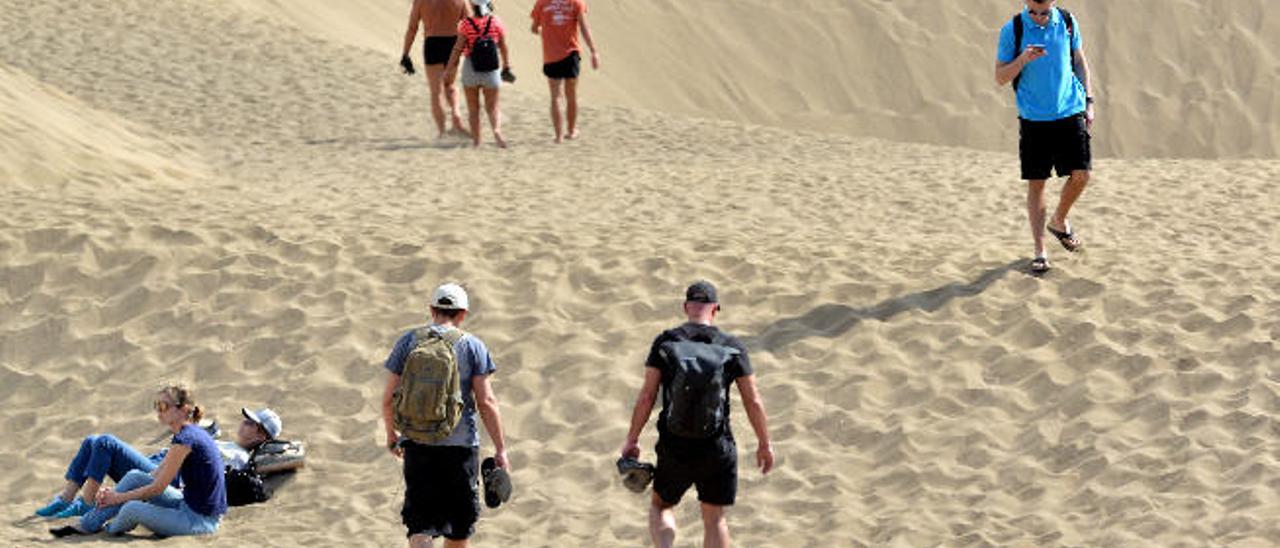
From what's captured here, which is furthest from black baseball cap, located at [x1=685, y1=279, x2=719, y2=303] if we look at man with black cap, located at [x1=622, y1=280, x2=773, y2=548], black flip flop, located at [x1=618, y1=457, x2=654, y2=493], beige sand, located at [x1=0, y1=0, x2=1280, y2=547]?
beige sand, located at [x1=0, y1=0, x2=1280, y2=547]

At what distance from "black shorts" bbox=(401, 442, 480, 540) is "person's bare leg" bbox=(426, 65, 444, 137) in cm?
990

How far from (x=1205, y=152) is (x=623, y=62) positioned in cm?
634

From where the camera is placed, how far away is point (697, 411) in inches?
301

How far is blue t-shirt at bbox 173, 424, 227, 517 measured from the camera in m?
8.89

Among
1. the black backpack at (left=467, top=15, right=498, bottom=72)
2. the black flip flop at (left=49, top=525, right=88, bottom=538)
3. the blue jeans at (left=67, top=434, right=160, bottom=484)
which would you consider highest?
the black backpack at (left=467, top=15, right=498, bottom=72)

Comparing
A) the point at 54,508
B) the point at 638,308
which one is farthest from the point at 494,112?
the point at 54,508

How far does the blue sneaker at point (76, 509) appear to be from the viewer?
30.7 feet

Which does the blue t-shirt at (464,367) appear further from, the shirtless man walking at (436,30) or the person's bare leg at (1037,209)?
the shirtless man walking at (436,30)

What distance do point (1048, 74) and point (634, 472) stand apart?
449 cm

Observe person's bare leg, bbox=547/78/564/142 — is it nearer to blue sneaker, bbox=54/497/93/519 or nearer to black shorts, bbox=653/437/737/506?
blue sneaker, bbox=54/497/93/519

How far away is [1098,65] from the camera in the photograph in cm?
2525

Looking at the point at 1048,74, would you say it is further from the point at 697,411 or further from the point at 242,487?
the point at 242,487

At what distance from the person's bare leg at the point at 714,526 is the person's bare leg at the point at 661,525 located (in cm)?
13

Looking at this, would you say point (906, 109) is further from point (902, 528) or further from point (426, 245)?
point (902, 528)
